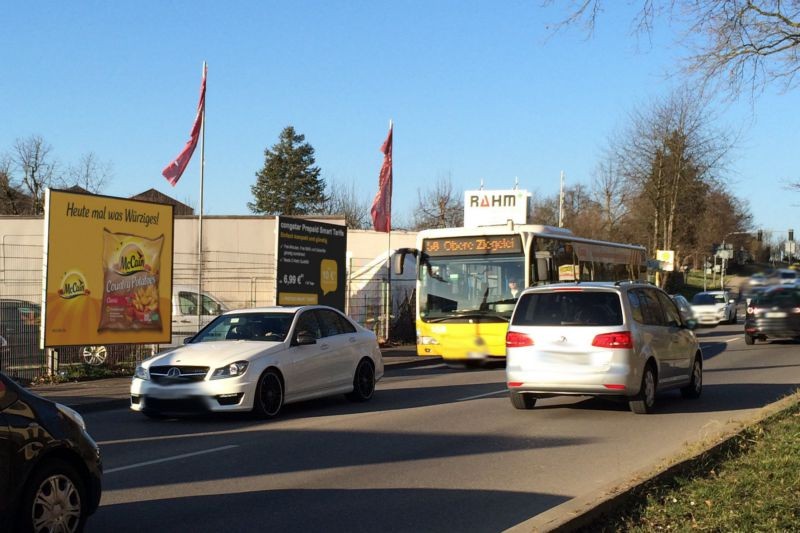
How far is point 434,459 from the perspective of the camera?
906cm

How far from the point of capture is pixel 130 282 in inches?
697

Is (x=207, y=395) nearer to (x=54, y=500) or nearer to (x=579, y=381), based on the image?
(x=579, y=381)

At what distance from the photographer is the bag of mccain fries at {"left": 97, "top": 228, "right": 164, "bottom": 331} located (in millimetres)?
17219

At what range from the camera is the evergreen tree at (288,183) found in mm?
85250

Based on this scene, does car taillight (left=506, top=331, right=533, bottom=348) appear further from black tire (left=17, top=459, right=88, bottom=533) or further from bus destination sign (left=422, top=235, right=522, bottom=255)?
bus destination sign (left=422, top=235, right=522, bottom=255)

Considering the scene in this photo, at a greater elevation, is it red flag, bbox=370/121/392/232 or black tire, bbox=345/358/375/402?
red flag, bbox=370/121/392/232

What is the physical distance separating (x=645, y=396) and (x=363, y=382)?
14.5 ft

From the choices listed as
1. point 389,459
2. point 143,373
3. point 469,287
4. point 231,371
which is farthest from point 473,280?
point 389,459

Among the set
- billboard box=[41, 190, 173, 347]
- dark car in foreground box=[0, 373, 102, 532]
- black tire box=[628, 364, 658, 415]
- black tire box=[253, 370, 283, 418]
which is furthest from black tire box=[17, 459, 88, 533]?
billboard box=[41, 190, 173, 347]

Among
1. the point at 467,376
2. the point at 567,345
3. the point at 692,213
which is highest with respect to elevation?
the point at 692,213

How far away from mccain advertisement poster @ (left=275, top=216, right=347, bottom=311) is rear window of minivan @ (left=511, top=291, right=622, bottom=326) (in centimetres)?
965

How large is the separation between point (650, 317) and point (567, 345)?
1611 millimetres

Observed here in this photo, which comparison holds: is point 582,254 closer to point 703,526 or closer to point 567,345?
point 567,345

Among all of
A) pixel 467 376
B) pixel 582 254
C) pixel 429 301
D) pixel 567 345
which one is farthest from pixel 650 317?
pixel 582 254
